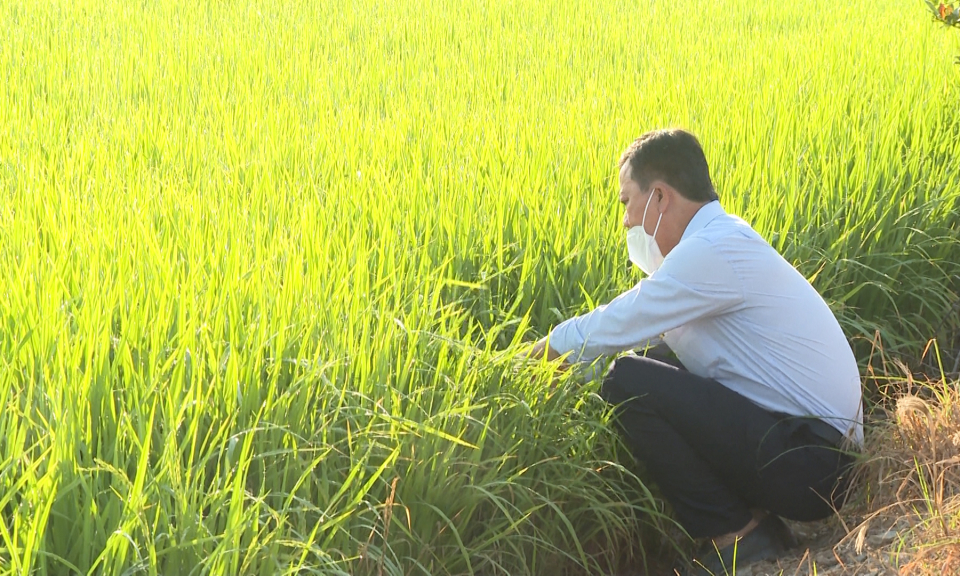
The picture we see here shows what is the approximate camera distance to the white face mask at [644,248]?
2.58 metres

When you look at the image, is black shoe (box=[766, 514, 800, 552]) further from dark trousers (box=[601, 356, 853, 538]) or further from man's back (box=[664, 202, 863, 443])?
man's back (box=[664, 202, 863, 443])

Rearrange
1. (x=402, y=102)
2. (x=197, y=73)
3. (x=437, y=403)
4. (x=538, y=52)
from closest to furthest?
(x=437, y=403)
(x=402, y=102)
(x=197, y=73)
(x=538, y=52)

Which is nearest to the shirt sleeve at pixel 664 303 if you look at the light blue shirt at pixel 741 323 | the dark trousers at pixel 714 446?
the light blue shirt at pixel 741 323

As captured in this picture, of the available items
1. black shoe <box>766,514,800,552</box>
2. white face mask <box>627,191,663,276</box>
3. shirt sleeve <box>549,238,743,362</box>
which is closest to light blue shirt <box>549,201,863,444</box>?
shirt sleeve <box>549,238,743,362</box>

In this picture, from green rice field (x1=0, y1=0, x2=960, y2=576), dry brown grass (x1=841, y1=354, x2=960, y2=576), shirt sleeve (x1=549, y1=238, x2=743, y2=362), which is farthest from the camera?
shirt sleeve (x1=549, y1=238, x2=743, y2=362)

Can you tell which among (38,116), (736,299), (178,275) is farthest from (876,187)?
(38,116)

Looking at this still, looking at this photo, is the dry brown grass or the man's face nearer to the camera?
the dry brown grass

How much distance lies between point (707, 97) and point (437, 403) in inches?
130

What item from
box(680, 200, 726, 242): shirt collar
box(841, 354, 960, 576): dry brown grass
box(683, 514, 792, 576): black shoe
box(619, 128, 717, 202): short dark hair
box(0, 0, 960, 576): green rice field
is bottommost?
box(683, 514, 792, 576): black shoe

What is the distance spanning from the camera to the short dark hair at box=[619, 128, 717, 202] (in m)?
2.46

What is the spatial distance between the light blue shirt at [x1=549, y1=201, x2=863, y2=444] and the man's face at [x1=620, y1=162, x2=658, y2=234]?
0.33ft

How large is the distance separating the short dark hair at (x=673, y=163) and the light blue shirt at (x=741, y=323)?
0.17ft

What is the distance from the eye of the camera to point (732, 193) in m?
3.66

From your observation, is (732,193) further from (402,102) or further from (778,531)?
(402,102)
